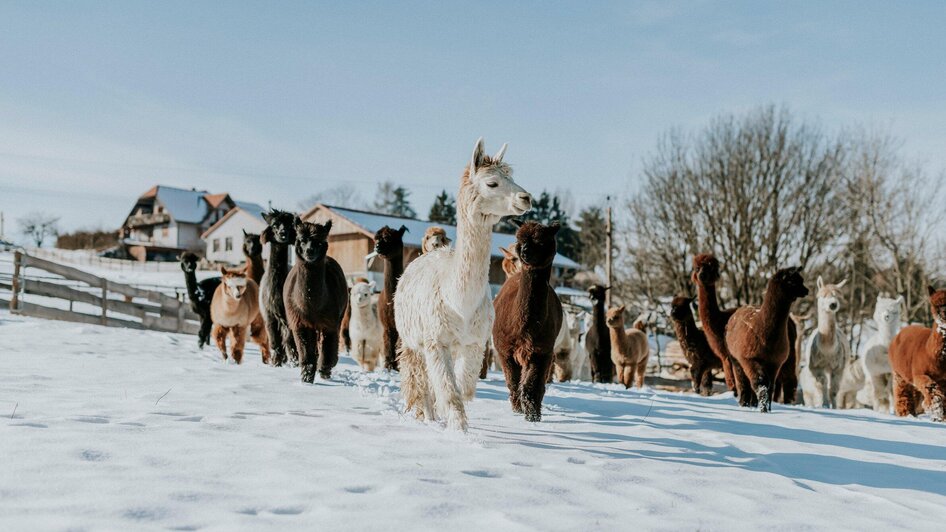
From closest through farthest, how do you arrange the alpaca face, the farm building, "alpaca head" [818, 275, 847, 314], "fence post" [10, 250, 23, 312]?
1. the alpaca face
2. "alpaca head" [818, 275, 847, 314]
3. "fence post" [10, 250, 23, 312]
4. the farm building

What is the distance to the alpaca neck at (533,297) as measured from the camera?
220 inches

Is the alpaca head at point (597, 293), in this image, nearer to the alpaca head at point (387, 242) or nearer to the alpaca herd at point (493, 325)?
the alpaca herd at point (493, 325)

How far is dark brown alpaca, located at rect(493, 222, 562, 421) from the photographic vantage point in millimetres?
5465

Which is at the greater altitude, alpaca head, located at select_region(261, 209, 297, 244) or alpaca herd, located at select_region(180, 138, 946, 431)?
alpaca head, located at select_region(261, 209, 297, 244)

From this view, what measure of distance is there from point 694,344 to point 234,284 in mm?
7030

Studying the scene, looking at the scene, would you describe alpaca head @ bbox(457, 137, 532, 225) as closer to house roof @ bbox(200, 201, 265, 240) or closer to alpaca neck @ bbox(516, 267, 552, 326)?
alpaca neck @ bbox(516, 267, 552, 326)

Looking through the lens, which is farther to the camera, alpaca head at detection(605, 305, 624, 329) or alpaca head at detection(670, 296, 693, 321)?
alpaca head at detection(605, 305, 624, 329)

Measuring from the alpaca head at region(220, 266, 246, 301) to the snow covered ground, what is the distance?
2.49m

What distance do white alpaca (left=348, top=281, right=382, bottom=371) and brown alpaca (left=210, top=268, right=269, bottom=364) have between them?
4.30ft

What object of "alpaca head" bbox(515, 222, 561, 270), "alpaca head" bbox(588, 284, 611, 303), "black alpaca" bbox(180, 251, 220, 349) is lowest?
"black alpaca" bbox(180, 251, 220, 349)

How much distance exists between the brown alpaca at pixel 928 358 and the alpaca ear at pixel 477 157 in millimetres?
5909

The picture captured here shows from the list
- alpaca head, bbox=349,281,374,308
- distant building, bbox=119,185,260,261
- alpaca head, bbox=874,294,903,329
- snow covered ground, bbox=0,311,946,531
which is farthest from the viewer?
distant building, bbox=119,185,260,261

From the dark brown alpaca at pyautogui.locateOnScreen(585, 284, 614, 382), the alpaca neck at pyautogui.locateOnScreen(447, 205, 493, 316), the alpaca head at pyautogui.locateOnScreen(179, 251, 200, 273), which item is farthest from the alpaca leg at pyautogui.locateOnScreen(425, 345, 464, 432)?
the alpaca head at pyautogui.locateOnScreen(179, 251, 200, 273)

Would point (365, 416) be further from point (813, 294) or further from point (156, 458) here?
point (813, 294)
